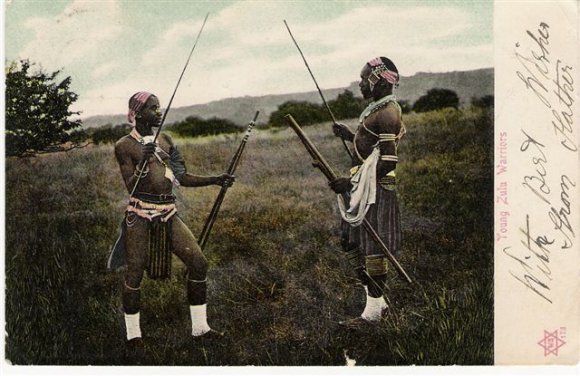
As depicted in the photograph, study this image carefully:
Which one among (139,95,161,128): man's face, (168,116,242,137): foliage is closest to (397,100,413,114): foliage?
(168,116,242,137): foliage

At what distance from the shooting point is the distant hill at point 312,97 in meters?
5.54

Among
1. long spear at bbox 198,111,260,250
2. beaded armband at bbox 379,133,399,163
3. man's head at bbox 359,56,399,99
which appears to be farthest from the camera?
long spear at bbox 198,111,260,250

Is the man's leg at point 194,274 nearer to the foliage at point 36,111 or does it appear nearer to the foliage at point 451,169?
the foliage at point 36,111

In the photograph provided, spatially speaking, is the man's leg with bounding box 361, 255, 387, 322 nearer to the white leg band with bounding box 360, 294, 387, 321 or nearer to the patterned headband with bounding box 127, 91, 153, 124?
the white leg band with bounding box 360, 294, 387, 321

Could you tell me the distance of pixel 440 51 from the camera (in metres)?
5.55

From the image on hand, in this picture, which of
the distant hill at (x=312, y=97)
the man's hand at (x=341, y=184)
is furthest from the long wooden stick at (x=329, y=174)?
the distant hill at (x=312, y=97)

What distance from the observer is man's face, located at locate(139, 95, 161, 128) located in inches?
220

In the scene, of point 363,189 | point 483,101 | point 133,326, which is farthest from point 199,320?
point 483,101

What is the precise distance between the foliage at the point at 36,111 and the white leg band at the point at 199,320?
5.45ft

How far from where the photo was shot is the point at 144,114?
5.57m

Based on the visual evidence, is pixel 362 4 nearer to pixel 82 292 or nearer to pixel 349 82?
pixel 349 82

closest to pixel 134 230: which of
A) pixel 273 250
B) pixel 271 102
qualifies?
pixel 273 250
